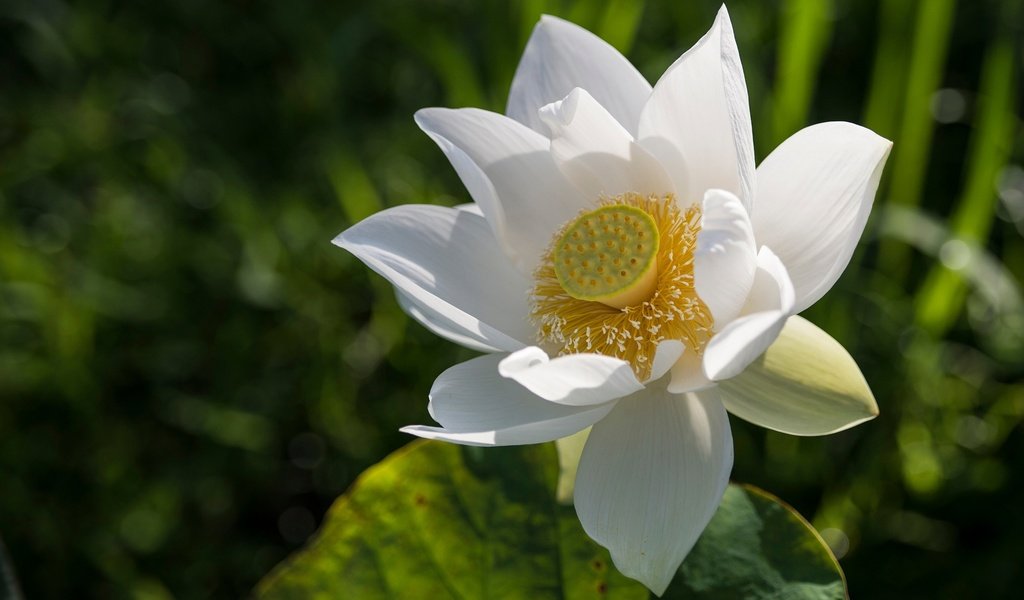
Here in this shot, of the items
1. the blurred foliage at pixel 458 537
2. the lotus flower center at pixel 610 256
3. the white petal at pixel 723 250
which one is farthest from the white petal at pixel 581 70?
the blurred foliage at pixel 458 537

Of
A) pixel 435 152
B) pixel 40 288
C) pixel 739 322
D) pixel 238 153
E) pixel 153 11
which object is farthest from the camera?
pixel 153 11

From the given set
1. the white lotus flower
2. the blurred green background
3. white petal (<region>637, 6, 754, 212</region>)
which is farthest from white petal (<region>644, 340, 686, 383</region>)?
the blurred green background

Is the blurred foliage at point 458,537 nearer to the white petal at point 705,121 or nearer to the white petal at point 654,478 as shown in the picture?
the white petal at point 654,478

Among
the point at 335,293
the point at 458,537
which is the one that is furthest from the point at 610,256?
the point at 335,293

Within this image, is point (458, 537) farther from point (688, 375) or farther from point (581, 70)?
point (581, 70)

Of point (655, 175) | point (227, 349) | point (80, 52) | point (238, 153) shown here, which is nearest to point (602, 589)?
point (655, 175)

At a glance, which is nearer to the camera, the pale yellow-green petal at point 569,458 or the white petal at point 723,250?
the white petal at point 723,250

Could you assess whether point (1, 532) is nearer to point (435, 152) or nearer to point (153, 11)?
point (435, 152)
